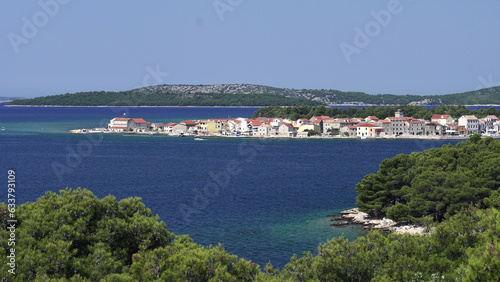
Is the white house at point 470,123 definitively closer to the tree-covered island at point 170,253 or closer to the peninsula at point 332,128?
the peninsula at point 332,128

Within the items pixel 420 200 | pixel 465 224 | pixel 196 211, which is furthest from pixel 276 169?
pixel 465 224

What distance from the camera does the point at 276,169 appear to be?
44906mm

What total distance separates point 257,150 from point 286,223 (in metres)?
36.3

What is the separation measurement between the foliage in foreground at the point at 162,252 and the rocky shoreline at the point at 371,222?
998 centimetres

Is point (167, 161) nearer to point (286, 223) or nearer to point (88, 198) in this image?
point (286, 223)

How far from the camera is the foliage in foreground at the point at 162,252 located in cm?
1012

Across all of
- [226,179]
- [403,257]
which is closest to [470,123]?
[226,179]

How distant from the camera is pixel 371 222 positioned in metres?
24.5

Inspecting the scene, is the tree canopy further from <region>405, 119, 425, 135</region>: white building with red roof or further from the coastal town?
<region>405, 119, 425, 135</region>: white building with red roof

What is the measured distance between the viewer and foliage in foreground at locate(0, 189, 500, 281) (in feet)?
33.2

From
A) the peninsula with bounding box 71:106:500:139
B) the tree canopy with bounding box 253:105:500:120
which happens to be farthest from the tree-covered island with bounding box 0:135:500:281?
the tree canopy with bounding box 253:105:500:120

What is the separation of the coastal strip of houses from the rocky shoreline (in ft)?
176

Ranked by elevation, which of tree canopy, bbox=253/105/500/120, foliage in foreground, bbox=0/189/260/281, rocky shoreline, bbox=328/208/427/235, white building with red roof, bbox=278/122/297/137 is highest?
tree canopy, bbox=253/105/500/120

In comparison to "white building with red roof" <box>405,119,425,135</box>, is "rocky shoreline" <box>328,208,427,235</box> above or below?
below
